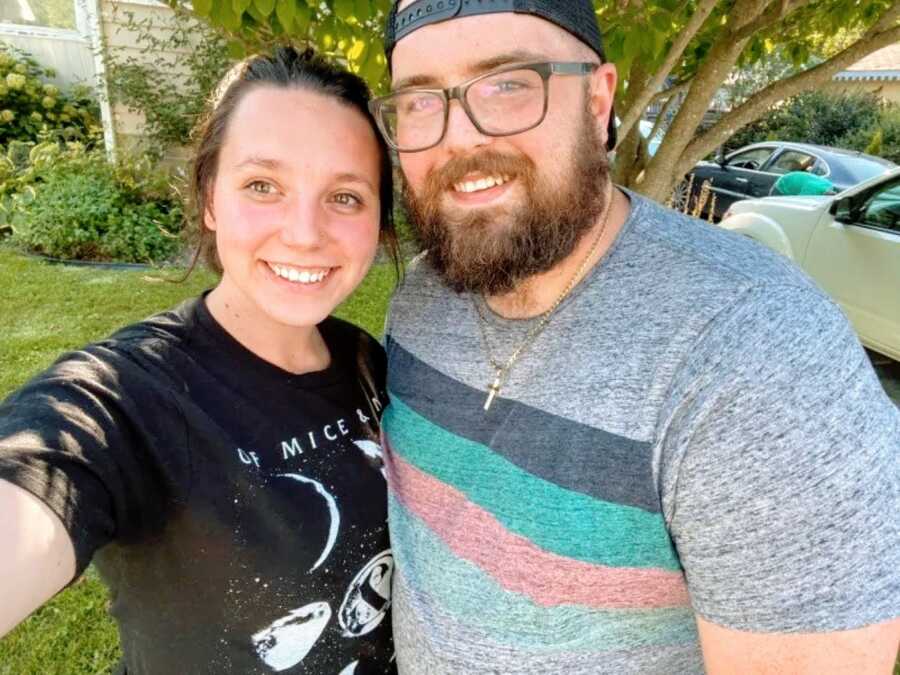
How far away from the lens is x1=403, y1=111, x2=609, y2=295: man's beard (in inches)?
58.3

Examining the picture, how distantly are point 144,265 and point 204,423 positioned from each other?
635 centimetres

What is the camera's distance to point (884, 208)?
5734mm

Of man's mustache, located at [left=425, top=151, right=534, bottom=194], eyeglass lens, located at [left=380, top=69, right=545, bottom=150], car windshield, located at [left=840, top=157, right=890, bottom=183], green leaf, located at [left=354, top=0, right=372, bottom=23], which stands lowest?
car windshield, located at [left=840, top=157, right=890, bottom=183]

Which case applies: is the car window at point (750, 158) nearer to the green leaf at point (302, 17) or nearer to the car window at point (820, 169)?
the car window at point (820, 169)

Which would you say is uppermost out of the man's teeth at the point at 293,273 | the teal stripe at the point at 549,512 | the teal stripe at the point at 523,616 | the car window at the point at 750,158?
the man's teeth at the point at 293,273

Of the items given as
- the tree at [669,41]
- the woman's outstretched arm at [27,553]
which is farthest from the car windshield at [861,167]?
the woman's outstretched arm at [27,553]

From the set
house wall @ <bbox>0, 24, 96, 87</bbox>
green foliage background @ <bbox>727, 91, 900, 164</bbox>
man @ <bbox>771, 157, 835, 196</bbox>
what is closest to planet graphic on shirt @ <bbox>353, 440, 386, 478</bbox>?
man @ <bbox>771, 157, 835, 196</bbox>

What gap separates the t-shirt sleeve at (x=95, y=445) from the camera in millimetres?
1087

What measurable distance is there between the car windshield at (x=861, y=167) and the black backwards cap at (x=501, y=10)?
10671 millimetres

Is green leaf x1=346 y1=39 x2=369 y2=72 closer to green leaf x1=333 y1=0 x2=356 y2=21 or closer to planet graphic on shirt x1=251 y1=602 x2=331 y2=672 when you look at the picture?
green leaf x1=333 y1=0 x2=356 y2=21

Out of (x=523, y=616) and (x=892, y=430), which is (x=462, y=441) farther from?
(x=892, y=430)

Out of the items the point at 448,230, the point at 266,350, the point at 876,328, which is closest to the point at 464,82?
the point at 448,230

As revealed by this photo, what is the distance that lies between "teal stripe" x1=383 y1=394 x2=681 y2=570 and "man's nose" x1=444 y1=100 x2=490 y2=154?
647 millimetres

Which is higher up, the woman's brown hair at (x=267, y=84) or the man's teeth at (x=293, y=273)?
the woman's brown hair at (x=267, y=84)
